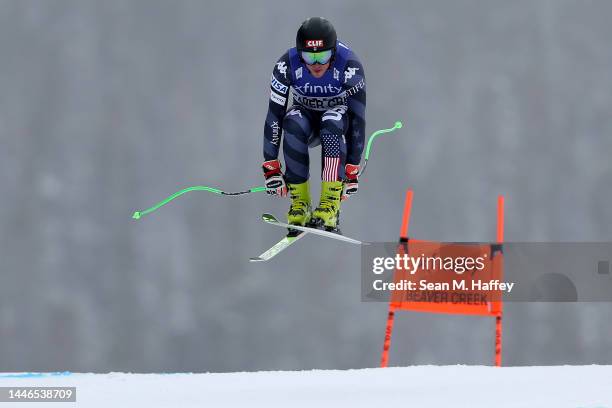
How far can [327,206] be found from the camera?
7488mm

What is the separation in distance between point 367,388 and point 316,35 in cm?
391

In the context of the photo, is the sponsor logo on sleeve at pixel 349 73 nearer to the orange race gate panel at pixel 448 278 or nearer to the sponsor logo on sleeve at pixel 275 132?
the sponsor logo on sleeve at pixel 275 132

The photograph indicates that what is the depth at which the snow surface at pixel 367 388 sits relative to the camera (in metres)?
8.22

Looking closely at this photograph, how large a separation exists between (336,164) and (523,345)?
33.1ft

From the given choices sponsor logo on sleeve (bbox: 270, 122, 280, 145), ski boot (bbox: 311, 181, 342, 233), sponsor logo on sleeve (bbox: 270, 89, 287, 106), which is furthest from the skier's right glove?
sponsor logo on sleeve (bbox: 270, 89, 287, 106)

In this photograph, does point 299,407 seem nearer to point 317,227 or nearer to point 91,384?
point 317,227

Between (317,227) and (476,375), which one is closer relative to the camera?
(317,227)

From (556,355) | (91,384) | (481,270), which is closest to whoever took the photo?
(91,384)

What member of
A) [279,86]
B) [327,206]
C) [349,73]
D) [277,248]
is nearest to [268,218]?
[277,248]

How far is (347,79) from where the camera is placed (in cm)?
725

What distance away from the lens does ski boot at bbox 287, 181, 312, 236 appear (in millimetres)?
7609

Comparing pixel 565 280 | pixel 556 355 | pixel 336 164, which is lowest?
pixel 556 355

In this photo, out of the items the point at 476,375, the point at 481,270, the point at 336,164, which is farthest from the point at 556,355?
the point at 336,164

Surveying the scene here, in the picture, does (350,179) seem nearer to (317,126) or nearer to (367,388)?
(317,126)
